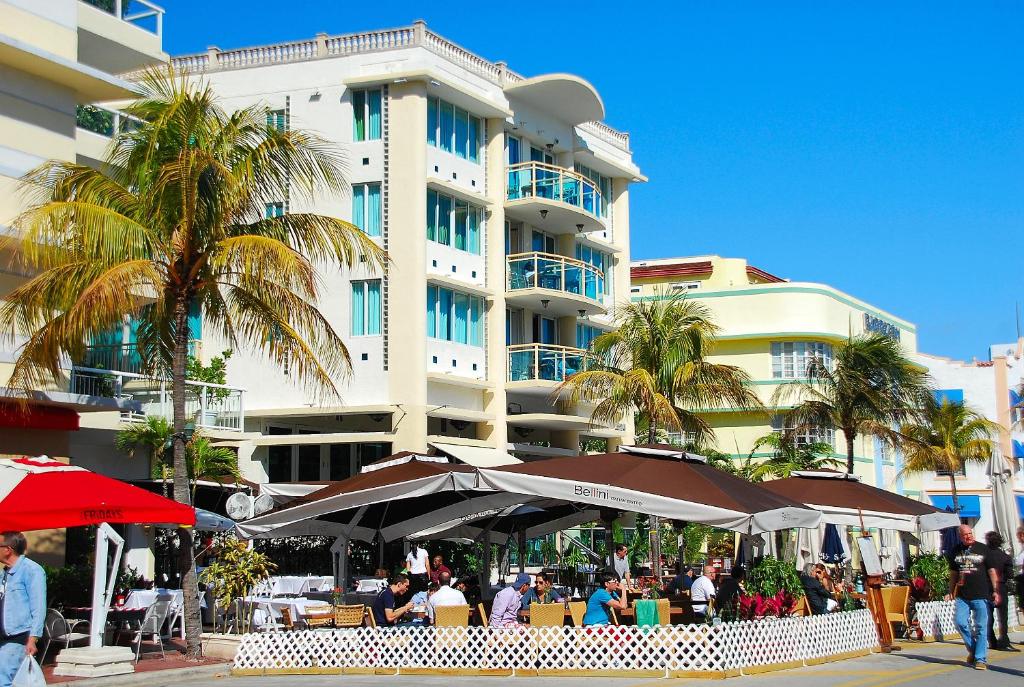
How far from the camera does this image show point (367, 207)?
36.5m

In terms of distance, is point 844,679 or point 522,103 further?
point 522,103

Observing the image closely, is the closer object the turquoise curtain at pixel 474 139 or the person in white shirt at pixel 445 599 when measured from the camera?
the person in white shirt at pixel 445 599

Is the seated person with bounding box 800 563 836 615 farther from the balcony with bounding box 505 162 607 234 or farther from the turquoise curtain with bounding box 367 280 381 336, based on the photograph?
the balcony with bounding box 505 162 607 234

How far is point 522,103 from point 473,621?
987 inches

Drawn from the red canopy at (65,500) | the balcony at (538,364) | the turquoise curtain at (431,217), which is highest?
the turquoise curtain at (431,217)

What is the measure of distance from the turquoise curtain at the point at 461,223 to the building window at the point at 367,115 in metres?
3.31

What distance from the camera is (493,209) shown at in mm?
39500

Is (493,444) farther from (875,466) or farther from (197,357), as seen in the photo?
(875,466)

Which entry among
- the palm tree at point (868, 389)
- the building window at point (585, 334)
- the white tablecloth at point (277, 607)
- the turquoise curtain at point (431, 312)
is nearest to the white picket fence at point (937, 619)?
the white tablecloth at point (277, 607)

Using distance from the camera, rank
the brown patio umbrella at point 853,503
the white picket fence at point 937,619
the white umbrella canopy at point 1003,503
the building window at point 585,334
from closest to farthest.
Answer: the white picket fence at point 937,619, the brown patio umbrella at point 853,503, the white umbrella canopy at point 1003,503, the building window at point 585,334

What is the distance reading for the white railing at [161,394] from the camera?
26.4 meters

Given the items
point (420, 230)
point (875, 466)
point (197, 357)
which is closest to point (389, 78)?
point (420, 230)

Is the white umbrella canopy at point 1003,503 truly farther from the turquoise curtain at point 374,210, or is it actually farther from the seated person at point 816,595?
the turquoise curtain at point 374,210

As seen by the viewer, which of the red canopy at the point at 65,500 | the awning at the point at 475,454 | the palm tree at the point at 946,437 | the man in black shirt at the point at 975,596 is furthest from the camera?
the palm tree at the point at 946,437
